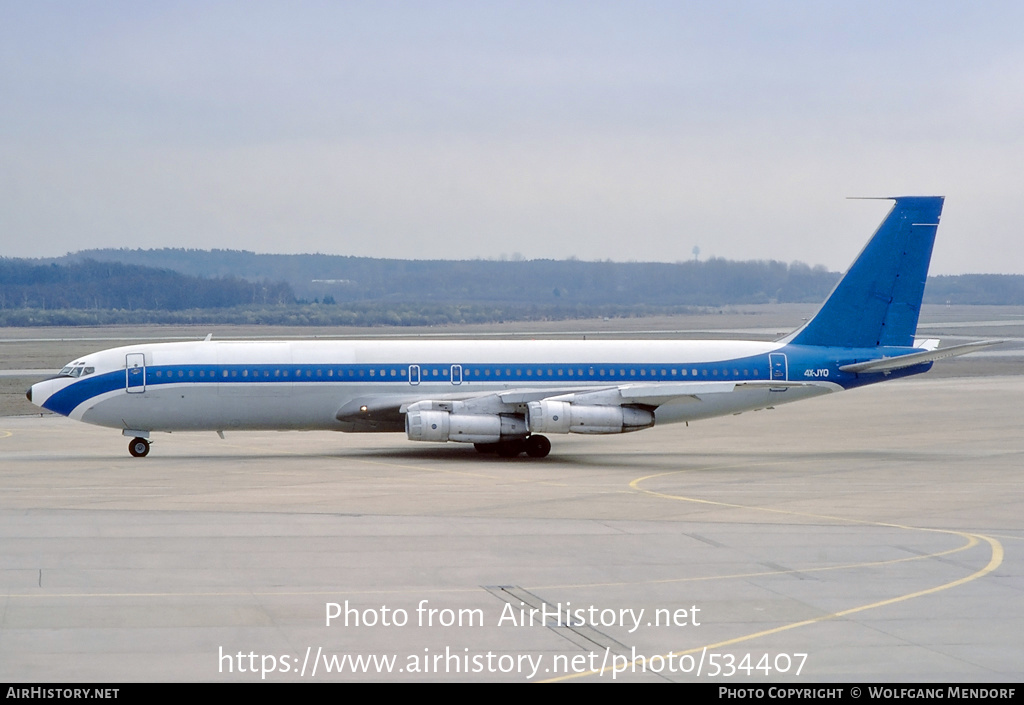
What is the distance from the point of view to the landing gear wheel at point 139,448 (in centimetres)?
3941

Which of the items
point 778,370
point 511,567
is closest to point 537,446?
point 778,370

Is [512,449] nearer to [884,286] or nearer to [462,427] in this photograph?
[462,427]

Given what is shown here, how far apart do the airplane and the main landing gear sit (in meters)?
0.05

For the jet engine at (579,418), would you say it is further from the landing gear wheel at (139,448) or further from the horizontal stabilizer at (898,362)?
the landing gear wheel at (139,448)

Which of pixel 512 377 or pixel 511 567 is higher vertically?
pixel 512 377

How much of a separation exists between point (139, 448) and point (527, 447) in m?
13.2

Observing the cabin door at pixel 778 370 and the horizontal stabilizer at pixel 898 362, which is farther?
the cabin door at pixel 778 370

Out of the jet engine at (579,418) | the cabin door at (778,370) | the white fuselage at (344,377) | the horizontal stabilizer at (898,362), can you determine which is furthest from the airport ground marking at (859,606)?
the horizontal stabilizer at (898,362)

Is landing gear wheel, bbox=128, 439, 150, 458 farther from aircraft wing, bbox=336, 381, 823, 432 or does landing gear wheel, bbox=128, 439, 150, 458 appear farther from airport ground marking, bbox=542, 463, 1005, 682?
airport ground marking, bbox=542, 463, 1005, 682

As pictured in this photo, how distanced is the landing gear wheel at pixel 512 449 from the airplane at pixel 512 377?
2.3 inches

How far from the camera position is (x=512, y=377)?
40.9 metres

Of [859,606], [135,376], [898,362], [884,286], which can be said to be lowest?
[859,606]

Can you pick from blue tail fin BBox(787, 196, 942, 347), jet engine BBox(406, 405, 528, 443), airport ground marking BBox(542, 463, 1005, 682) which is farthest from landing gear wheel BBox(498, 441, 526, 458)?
blue tail fin BBox(787, 196, 942, 347)

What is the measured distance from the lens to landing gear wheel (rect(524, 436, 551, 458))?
40.2 m
